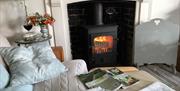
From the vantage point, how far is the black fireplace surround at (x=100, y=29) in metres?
3.03

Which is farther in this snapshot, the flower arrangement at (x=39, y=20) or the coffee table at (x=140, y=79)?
the flower arrangement at (x=39, y=20)

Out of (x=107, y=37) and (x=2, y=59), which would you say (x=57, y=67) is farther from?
(x=107, y=37)

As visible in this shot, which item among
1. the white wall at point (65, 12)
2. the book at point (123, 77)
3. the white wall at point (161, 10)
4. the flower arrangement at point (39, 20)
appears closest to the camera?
the book at point (123, 77)

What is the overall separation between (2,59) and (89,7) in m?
1.62

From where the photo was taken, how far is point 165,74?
3029mm

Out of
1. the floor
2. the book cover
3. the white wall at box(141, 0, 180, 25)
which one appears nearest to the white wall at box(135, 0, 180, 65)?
the white wall at box(141, 0, 180, 25)

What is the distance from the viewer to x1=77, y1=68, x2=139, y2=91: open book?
165cm

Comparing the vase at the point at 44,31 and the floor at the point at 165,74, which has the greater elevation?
the vase at the point at 44,31

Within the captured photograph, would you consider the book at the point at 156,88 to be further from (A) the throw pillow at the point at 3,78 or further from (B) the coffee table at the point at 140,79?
(A) the throw pillow at the point at 3,78

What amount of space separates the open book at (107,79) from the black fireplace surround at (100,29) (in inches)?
45.8

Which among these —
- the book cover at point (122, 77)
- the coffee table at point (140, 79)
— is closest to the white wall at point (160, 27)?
the coffee table at point (140, 79)

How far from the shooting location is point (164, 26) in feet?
9.57

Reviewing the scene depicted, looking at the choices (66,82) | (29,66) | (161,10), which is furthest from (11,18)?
(161,10)

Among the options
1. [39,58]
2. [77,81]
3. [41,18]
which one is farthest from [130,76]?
[41,18]
